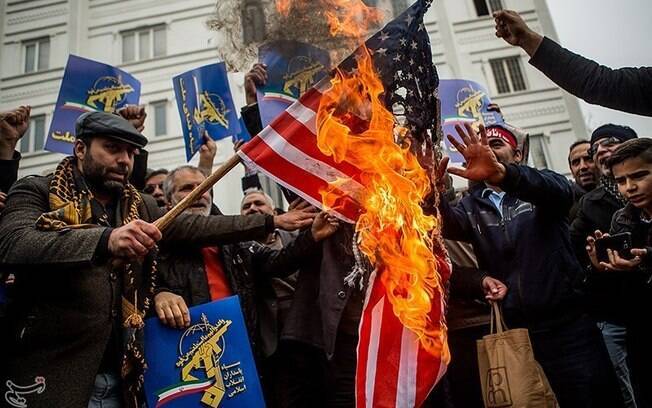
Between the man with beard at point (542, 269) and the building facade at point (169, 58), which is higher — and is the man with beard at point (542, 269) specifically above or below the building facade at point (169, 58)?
below

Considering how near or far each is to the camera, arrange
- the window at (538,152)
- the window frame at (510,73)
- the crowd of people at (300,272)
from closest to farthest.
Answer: the crowd of people at (300,272), the window at (538,152), the window frame at (510,73)

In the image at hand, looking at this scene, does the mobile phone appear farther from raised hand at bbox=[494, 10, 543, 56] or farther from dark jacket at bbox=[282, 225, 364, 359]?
dark jacket at bbox=[282, 225, 364, 359]

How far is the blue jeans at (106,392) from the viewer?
106 inches

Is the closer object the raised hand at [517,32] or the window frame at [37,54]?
the raised hand at [517,32]

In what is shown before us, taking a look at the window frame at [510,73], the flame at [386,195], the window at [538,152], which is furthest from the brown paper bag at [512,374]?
the window frame at [510,73]

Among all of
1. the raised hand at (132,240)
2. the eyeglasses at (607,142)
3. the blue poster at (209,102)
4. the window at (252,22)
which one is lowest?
the raised hand at (132,240)

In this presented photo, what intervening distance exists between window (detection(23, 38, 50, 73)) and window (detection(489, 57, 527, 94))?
17.3 meters

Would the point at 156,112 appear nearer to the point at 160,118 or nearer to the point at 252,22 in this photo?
the point at 160,118

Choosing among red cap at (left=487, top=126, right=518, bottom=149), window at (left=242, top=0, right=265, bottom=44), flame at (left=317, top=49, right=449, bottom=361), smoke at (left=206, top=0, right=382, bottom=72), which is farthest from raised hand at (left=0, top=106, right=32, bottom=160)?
red cap at (left=487, top=126, right=518, bottom=149)

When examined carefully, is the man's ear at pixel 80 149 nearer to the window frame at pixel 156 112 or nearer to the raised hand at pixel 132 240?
the raised hand at pixel 132 240

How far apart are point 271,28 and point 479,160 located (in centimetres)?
217

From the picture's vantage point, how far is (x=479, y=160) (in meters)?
3.21

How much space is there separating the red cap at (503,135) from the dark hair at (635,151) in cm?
70

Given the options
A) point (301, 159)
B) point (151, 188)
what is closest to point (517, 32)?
point (301, 159)
